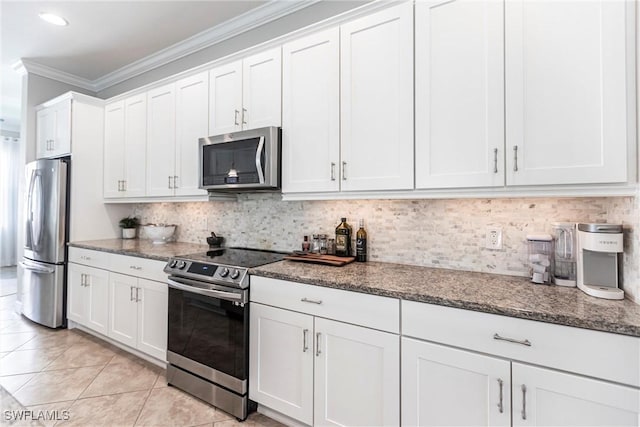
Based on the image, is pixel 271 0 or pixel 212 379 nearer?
pixel 212 379

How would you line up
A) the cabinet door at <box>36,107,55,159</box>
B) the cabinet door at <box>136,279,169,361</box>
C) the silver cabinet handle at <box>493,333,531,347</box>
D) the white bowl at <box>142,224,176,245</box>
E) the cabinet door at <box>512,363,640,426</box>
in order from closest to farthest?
the cabinet door at <box>512,363,640,426</box> < the silver cabinet handle at <box>493,333,531,347</box> < the cabinet door at <box>136,279,169,361</box> < the white bowl at <box>142,224,176,245</box> < the cabinet door at <box>36,107,55,159</box>

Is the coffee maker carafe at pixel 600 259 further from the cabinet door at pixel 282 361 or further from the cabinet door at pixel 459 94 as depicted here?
the cabinet door at pixel 282 361

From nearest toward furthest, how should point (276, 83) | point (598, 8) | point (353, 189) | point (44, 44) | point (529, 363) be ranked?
point (529, 363) → point (598, 8) → point (353, 189) → point (276, 83) → point (44, 44)

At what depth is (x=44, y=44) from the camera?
3230 millimetres

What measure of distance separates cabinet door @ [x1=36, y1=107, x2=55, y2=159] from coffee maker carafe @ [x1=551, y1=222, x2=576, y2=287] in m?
4.78

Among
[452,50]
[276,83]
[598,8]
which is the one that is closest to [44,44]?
[276,83]

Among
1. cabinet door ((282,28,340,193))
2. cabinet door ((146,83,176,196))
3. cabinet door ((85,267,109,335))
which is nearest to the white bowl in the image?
cabinet door ((146,83,176,196))

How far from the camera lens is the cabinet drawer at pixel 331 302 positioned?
1.46 m

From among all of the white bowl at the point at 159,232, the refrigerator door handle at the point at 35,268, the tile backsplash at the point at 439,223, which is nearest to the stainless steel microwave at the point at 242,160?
the tile backsplash at the point at 439,223

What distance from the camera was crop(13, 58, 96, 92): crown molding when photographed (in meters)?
3.63

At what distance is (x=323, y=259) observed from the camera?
2.03 m

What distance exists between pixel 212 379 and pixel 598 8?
2819 mm

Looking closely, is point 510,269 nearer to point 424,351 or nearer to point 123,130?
point 424,351

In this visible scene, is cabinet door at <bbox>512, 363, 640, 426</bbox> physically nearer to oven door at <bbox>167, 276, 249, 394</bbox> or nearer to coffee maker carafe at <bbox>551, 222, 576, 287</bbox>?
coffee maker carafe at <bbox>551, 222, 576, 287</bbox>
